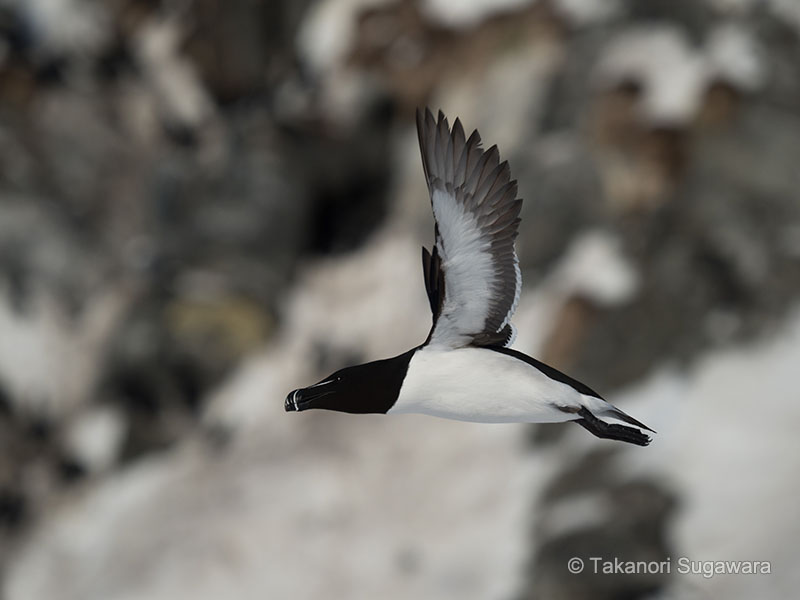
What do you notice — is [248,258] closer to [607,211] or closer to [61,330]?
[61,330]

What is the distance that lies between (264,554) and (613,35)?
9.74m

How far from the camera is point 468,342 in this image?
17.2 ft

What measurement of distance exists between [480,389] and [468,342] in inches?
13.6

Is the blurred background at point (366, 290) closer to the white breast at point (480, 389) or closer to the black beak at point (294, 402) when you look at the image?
the white breast at point (480, 389)

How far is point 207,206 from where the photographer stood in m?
19.0

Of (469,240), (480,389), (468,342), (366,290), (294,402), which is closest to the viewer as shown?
(294,402)

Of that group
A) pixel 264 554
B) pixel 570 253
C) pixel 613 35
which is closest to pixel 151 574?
pixel 264 554

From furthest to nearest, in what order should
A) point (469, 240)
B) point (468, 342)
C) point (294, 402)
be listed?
point (468, 342)
point (469, 240)
point (294, 402)

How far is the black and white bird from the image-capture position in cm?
487

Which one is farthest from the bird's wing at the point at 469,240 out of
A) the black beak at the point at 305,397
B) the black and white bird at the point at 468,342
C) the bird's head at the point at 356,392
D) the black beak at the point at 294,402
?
the black beak at the point at 294,402

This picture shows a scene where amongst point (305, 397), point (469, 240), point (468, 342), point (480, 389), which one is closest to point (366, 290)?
point (468, 342)

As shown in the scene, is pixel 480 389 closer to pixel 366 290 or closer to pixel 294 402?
pixel 294 402

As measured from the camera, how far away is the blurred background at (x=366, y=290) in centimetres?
1351

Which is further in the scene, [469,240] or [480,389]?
[469,240]
